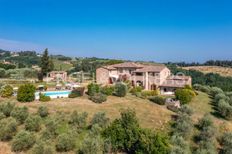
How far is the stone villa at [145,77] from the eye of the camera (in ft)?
157

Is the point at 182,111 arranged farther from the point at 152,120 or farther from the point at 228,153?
the point at 228,153

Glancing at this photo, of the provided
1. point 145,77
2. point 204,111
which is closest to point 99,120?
point 204,111

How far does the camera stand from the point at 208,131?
2770cm

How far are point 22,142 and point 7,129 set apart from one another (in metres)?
2.92

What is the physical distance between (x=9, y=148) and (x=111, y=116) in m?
12.7

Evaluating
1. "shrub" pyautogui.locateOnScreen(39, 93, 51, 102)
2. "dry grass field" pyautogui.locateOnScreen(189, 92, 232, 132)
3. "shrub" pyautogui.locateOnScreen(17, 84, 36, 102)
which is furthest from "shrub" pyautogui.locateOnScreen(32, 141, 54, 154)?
"dry grass field" pyautogui.locateOnScreen(189, 92, 232, 132)

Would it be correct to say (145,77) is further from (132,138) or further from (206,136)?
(132,138)

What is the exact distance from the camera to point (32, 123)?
23828 millimetres

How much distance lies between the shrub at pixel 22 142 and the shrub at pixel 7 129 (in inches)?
84.0

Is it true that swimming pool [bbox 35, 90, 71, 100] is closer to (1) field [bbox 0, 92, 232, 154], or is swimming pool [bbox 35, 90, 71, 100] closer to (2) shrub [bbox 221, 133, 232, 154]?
(1) field [bbox 0, 92, 232, 154]

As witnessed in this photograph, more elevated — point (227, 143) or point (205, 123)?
point (205, 123)

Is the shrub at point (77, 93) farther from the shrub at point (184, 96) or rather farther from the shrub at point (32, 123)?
the shrub at point (184, 96)

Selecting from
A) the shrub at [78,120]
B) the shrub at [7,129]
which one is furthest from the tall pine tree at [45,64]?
the shrub at [7,129]

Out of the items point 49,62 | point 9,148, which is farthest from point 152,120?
point 49,62
